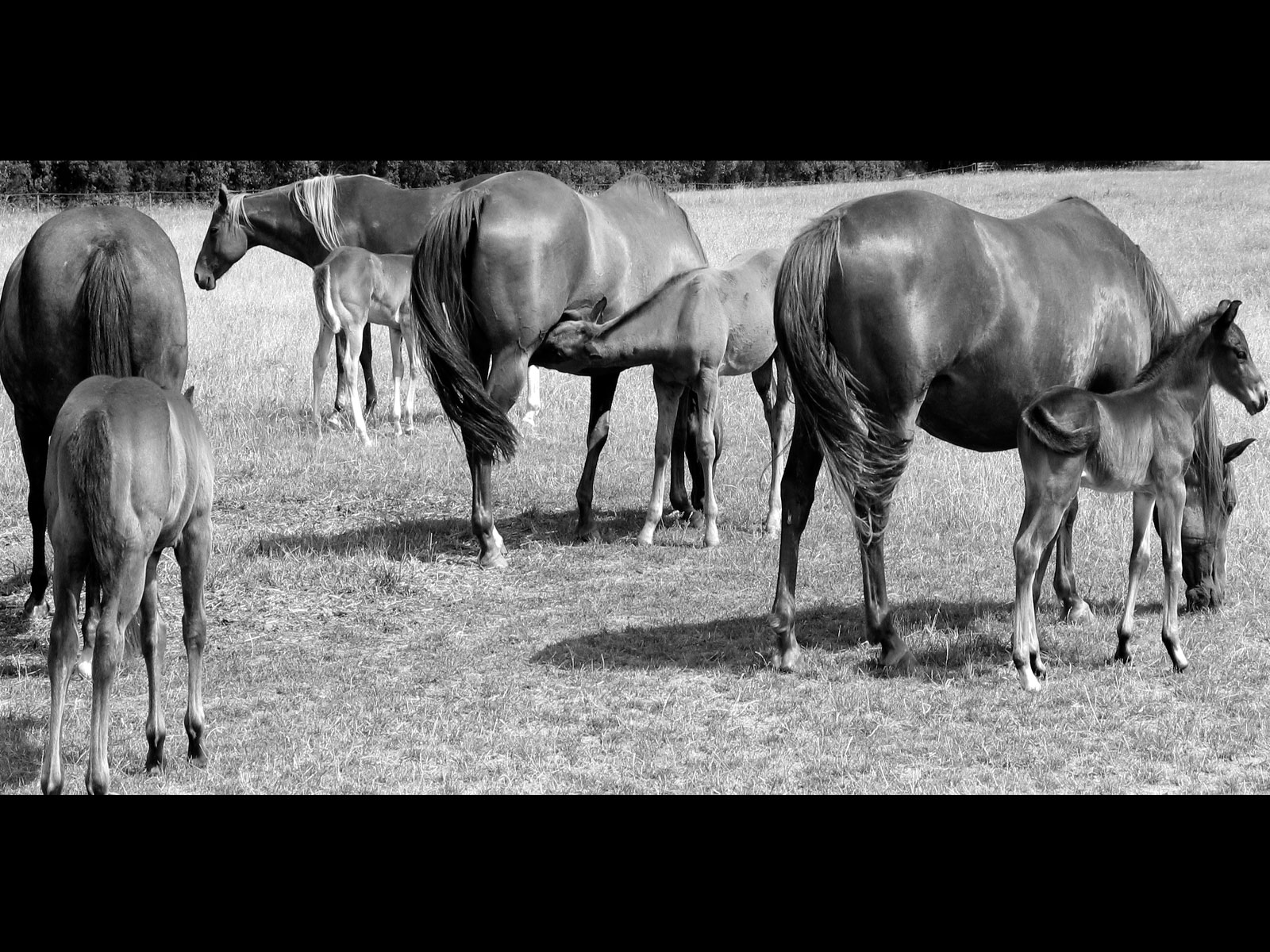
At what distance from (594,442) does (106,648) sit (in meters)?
5.41

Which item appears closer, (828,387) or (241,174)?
(828,387)

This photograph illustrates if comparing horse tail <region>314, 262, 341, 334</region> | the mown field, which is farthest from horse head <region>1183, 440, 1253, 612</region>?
horse tail <region>314, 262, 341, 334</region>

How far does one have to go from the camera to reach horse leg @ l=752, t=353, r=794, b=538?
32.5ft

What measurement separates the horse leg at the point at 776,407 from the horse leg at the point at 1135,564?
328 cm

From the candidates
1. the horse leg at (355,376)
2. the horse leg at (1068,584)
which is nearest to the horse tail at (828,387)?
the horse leg at (1068,584)

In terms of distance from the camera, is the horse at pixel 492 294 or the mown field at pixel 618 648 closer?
the mown field at pixel 618 648

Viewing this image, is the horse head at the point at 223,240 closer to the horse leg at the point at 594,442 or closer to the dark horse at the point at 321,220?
the dark horse at the point at 321,220

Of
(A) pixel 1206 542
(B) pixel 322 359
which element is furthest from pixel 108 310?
(B) pixel 322 359

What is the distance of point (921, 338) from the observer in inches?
255

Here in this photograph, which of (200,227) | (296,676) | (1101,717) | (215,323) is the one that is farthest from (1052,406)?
(200,227)

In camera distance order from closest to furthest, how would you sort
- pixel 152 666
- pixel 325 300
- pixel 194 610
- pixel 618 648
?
1. pixel 152 666
2. pixel 194 610
3. pixel 618 648
4. pixel 325 300

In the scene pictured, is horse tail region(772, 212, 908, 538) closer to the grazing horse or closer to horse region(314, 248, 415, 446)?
the grazing horse

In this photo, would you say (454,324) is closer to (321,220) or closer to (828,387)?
(828,387)

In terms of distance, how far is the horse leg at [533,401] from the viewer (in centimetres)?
1305
